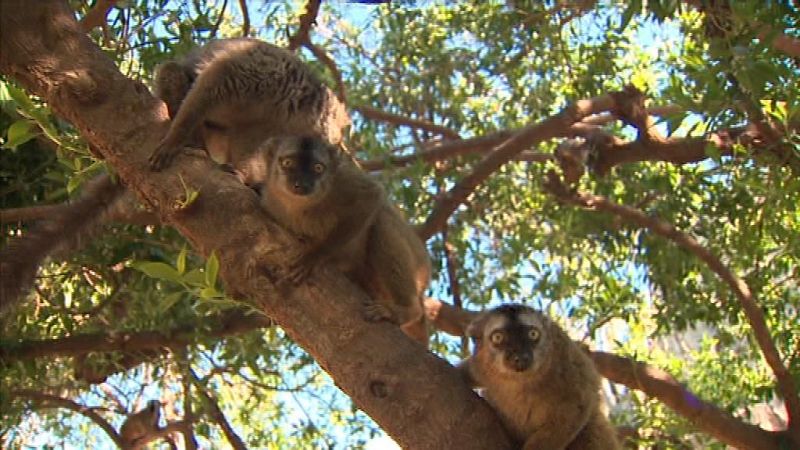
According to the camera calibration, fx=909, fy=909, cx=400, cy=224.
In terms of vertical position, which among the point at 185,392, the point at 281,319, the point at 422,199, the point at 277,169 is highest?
the point at 422,199

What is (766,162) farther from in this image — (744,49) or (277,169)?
(277,169)

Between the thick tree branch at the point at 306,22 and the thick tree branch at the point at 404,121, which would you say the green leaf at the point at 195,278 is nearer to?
the thick tree branch at the point at 306,22

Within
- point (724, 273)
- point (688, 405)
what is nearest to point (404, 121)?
point (724, 273)

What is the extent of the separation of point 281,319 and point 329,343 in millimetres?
225

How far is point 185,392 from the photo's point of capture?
8023mm

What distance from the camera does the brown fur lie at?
16.4 feet

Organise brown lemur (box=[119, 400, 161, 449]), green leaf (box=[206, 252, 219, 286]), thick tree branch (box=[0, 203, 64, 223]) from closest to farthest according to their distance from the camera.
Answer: green leaf (box=[206, 252, 219, 286]) < thick tree branch (box=[0, 203, 64, 223]) < brown lemur (box=[119, 400, 161, 449])

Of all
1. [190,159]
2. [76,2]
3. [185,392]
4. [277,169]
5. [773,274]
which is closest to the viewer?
[190,159]

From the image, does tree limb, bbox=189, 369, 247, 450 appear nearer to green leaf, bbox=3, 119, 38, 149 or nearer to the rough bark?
green leaf, bbox=3, 119, 38, 149

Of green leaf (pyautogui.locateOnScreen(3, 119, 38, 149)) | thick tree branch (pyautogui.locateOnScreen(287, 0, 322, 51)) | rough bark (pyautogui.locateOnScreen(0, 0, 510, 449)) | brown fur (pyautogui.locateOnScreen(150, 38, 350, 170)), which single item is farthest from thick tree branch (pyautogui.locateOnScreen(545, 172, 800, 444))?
green leaf (pyautogui.locateOnScreen(3, 119, 38, 149))

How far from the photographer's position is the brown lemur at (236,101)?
4.62 m

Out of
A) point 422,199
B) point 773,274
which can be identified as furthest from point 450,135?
point 773,274

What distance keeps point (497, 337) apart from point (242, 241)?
139cm

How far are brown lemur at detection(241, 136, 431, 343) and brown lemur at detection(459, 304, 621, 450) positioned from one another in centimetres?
47
